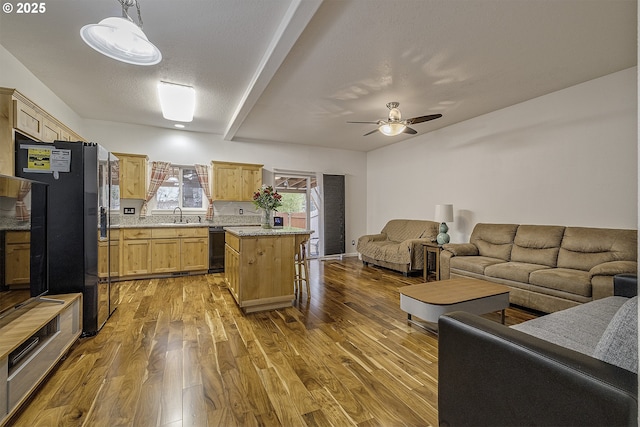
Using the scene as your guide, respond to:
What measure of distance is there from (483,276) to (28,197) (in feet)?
15.3

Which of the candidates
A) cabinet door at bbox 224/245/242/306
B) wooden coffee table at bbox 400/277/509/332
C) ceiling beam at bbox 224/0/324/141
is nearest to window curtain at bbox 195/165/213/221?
cabinet door at bbox 224/245/242/306

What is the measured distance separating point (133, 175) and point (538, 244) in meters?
6.44

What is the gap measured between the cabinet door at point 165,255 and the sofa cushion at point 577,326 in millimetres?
4910

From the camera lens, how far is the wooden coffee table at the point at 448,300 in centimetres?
243

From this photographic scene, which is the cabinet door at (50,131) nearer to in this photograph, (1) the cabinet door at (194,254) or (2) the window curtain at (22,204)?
(2) the window curtain at (22,204)

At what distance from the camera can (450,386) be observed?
1.26 meters

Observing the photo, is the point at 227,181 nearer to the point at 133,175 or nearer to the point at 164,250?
the point at 133,175

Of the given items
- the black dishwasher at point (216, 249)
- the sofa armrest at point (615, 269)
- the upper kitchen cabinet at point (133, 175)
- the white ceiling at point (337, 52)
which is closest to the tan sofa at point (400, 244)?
the white ceiling at point (337, 52)

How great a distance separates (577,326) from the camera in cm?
Result: 170

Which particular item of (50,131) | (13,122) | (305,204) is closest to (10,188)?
(13,122)

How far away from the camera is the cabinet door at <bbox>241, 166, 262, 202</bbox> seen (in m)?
5.80

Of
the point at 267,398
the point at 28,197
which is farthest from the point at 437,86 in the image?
the point at 28,197

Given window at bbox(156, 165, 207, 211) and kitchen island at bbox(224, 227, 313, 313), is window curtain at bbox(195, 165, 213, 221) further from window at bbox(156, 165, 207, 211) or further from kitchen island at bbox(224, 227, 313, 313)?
kitchen island at bbox(224, 227, 313, 313)

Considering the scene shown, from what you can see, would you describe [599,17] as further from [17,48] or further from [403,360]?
[17,48]
